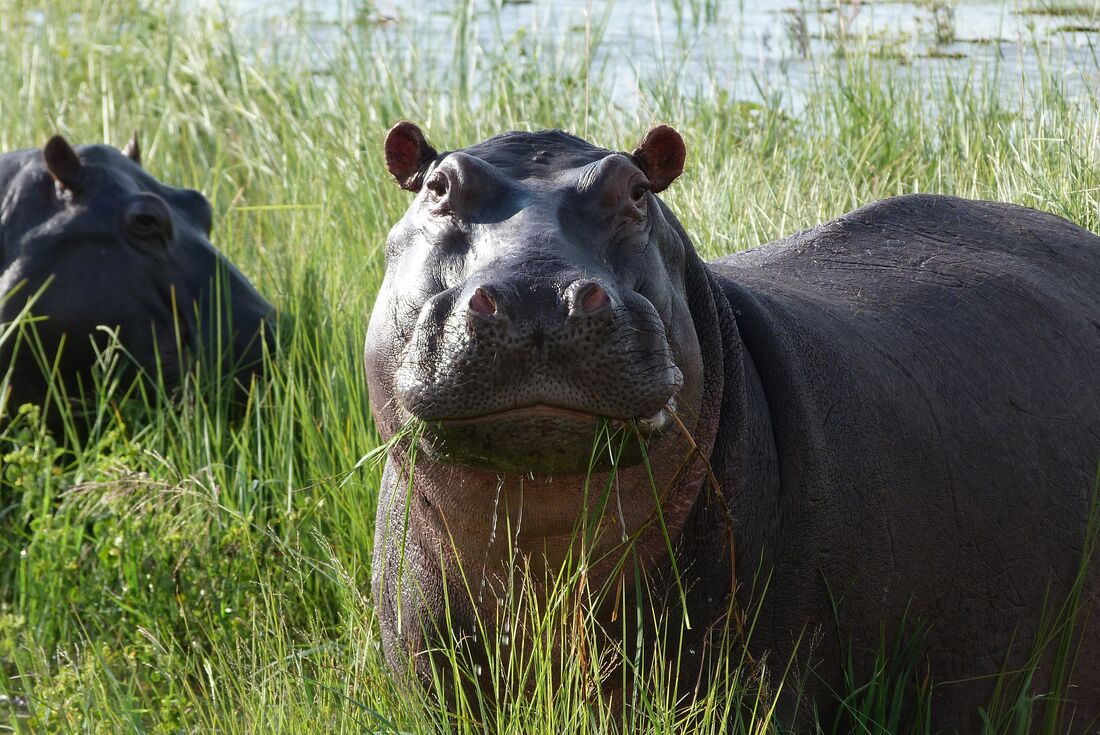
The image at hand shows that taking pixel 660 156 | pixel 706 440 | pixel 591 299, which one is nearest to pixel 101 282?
pixel 660 156

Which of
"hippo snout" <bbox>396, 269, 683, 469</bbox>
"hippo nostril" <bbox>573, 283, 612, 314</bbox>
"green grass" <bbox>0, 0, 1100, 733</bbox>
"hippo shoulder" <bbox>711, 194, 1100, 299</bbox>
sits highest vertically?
"hippo nostril" <bbox>573, 283, 612, 314</bbox>

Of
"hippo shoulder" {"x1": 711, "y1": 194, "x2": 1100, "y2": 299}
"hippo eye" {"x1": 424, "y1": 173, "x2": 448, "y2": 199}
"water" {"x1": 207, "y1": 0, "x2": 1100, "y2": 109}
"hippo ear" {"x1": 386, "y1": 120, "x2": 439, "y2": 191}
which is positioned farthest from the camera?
"water" {"x1": 207, "y1": 0, "x2": 1100, "y2": 109}

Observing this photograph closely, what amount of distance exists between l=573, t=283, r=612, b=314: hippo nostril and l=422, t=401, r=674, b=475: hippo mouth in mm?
182

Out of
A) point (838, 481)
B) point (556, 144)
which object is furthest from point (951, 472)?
point (556, 144)

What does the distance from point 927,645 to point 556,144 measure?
4.45 ft

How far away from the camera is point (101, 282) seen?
5.57 meters

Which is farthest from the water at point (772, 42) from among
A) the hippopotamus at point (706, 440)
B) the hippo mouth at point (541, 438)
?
the hippo mouth at point (541, 438)

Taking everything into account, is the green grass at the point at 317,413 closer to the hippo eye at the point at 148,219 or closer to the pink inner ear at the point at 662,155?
the hippo eye at the point at 148,219

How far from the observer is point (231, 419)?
556 cm

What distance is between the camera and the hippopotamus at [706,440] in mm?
2674

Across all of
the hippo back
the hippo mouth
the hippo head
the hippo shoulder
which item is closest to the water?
the hippo shoulder

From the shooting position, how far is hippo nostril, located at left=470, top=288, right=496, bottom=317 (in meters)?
2.56

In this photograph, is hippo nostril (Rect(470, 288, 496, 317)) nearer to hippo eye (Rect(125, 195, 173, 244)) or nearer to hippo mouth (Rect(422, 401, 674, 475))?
hippo mouth (Rect(422, 401, 674, 475))

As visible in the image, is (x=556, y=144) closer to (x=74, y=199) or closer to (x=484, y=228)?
(x=484, y=228)
